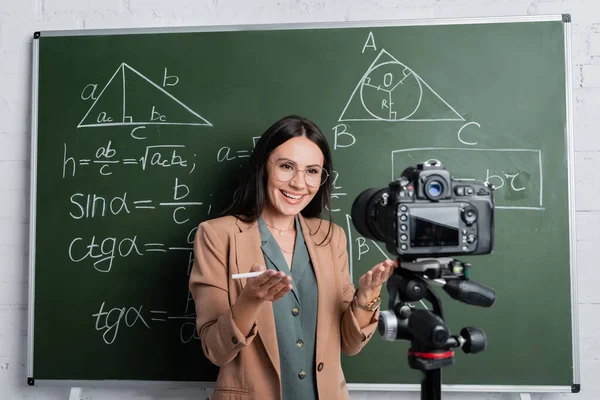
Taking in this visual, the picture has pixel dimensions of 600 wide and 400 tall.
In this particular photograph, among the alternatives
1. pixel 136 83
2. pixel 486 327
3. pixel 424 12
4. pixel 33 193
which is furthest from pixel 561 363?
pixel 33 193

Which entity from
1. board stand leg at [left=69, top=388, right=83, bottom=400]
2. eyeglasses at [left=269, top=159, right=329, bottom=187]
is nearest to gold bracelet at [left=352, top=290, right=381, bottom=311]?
eyeglasses at [left=269, top=159, right=329, bottom=187]

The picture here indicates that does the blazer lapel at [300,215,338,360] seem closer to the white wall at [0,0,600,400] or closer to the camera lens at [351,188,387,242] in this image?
the camera lens at [351,188,387,242]

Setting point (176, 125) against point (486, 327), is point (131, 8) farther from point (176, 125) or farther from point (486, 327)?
point (486, 327)

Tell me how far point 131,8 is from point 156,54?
0.83 feet

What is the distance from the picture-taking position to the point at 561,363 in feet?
6.30

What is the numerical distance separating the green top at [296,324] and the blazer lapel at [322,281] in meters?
0.02

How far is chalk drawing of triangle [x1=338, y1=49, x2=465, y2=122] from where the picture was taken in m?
2.00

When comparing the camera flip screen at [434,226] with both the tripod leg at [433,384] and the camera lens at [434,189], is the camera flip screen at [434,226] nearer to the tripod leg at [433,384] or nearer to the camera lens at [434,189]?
the camera lens at [434,189]

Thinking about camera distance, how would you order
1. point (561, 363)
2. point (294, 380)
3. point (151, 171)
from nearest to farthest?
point (294, 380) → point (561, 363) → point (151, 171)

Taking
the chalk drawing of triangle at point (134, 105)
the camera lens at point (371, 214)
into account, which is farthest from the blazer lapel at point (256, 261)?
the chalk drawing of triangle at point (134, 105)

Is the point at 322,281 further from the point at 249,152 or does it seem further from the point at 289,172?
the point at 249,152

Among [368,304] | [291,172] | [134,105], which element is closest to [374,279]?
[368,304]

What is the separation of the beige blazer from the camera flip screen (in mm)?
499

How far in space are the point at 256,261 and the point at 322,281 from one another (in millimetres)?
205
